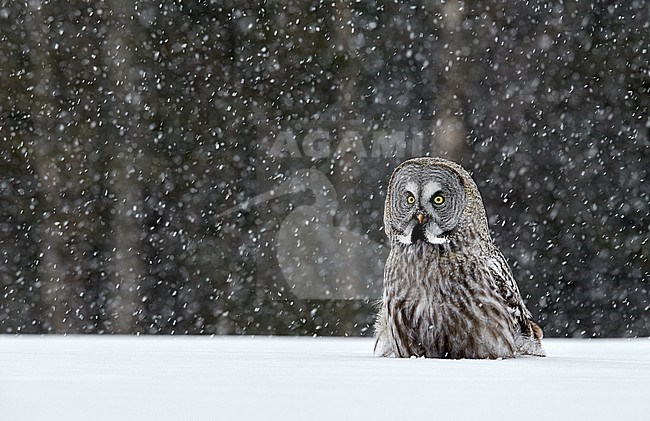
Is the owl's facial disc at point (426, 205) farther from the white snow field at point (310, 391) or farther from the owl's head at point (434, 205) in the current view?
the white snow field at point (310, 391)

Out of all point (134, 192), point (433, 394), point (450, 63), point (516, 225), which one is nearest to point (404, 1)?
point (450, 63)

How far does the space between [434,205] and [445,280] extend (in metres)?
0.19

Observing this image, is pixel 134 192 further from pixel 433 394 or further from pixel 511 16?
pixel 433 394

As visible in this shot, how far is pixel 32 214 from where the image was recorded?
2936 mm

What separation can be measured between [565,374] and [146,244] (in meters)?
2.09

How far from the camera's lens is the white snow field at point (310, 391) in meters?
0.69

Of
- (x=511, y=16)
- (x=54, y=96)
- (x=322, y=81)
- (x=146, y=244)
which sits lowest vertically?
(x=146, y=244)

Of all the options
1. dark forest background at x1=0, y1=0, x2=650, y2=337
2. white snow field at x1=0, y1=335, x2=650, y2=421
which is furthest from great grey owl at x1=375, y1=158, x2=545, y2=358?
dark forest background at x1=0, y1=0, x2=650, y2=337

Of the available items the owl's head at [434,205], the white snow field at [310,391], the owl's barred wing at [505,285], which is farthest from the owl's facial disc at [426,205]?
the white snow field at [310,391]

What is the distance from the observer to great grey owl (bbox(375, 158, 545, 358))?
1748 mm

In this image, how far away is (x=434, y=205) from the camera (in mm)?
1845

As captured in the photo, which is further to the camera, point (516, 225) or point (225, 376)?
point (516, 225)

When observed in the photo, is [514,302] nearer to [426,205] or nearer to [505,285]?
[505,285]

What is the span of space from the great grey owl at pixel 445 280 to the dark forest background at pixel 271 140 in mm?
998
